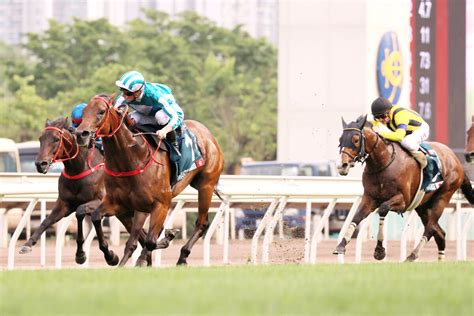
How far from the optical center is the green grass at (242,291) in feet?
21.0

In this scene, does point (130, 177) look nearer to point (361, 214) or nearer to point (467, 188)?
point (361, 214)

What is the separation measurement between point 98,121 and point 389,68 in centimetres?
1530

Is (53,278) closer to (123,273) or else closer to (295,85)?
(123,273)

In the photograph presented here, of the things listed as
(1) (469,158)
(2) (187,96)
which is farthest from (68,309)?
(2) (187,96)

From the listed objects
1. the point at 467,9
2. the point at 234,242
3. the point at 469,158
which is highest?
the point at 467,9

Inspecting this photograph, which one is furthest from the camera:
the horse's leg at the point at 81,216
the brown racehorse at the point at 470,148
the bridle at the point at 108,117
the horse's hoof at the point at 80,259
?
the brown racehorse at the point at 470,148

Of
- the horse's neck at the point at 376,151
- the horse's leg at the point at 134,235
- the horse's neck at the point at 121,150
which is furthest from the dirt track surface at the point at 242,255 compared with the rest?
the horse's neck at the point at 121,150

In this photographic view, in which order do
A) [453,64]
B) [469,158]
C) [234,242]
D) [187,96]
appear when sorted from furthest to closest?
[187,96] < [453,64] < [234,242] < [469,158]

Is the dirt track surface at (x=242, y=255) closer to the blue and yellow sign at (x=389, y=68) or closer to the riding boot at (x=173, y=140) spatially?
the riding boot at (x=173, y=140)

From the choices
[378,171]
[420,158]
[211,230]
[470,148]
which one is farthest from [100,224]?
[470,148]

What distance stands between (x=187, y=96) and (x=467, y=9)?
20.8 m

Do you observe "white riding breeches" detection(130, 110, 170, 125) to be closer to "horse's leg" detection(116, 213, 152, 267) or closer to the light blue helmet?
the light blue helmet

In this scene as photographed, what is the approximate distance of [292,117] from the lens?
985 inches

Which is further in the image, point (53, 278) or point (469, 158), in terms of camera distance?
point (469, 158)
